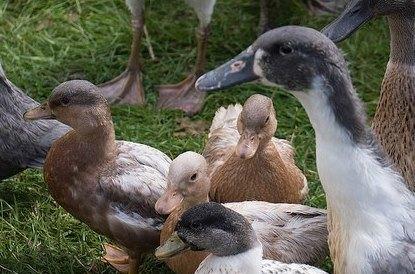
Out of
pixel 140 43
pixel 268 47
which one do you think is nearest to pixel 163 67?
pixel 140 43

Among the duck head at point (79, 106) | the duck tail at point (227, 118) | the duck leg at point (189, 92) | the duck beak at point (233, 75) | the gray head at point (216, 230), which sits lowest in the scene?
the duck leg at point (189, 92)

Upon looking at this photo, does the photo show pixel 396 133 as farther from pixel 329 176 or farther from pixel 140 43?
pixel 140 43

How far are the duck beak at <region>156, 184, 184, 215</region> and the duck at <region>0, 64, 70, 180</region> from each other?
936 mm

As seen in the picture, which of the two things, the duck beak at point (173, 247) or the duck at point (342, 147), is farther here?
the duck beak at point (173, 247)

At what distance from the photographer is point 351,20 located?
3824 mm

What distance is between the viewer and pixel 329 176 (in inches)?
123

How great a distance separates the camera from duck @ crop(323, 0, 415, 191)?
3803mm

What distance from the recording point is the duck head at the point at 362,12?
3778 millimetres

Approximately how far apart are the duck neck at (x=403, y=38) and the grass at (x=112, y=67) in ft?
3.56

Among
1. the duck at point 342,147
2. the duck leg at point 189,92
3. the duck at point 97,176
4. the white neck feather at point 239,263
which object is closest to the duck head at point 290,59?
the duck at point 342,147

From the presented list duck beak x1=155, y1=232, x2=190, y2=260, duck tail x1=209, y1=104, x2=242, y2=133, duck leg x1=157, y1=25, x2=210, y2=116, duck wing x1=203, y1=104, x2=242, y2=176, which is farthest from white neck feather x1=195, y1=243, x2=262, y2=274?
duck leg x1=157, y1=25, x2=210, y2=116

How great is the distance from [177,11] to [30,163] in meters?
2.29

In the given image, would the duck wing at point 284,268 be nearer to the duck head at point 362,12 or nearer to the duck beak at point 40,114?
the duck head at point 362,12

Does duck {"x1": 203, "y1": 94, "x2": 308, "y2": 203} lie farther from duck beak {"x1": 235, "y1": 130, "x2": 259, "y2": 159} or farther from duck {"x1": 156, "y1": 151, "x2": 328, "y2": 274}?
duck {"x1": 156, "y1": 151, "x2": 328, "y2": 274}
